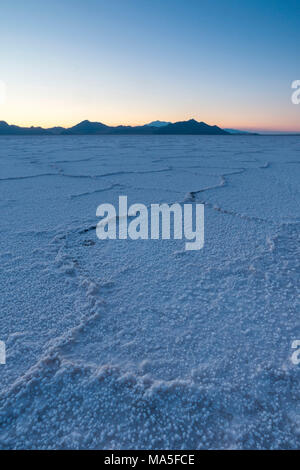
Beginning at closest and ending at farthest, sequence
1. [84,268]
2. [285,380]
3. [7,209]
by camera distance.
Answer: [285,380], [84,268], [7,209]

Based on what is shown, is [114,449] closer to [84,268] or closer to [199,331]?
[199,331]

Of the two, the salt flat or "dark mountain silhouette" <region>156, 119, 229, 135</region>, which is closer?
the salt flat

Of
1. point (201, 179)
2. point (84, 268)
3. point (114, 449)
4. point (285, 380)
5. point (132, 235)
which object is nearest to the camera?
point (114, 449)

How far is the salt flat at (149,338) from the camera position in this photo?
52cm

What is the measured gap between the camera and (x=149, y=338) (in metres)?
0.71

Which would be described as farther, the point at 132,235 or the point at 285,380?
the point at 132,235

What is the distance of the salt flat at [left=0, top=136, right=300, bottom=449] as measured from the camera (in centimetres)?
52

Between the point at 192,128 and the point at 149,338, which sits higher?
the point at 192,128

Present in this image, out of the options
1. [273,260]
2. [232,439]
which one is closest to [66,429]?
[232,439]

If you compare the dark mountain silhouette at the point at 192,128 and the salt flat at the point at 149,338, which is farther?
the dark mountain silhouette at the point at 192,128

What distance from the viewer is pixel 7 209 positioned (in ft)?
5.53

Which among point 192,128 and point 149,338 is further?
point 192,128

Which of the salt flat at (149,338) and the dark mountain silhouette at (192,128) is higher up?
the dark mountain silhouette at (192,128)

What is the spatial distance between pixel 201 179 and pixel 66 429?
2353 mm
